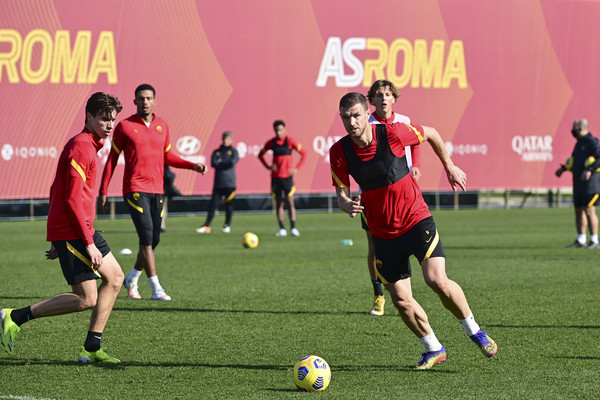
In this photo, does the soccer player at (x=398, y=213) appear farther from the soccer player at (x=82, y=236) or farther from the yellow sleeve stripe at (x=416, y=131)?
the soccer player at (x=82, y=236)

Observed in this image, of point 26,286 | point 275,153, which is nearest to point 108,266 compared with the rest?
point 26,286

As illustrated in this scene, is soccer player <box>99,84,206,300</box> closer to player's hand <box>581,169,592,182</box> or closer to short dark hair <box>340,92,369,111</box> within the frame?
short dark hair <box>340,92,369,111</box>

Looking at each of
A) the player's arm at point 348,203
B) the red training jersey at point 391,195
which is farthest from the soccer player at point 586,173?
the player's arm at point 348,203

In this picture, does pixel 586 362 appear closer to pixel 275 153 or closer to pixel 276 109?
pixel 275 153

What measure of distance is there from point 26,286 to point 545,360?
7.50 metres

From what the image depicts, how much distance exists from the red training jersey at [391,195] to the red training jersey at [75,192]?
5.93ft

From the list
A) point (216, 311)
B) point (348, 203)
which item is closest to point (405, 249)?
point (348, 203)

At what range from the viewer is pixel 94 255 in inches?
275

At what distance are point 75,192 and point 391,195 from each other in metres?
2.31

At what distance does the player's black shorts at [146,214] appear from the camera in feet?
35.5

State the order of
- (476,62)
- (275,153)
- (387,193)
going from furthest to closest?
(476,62)
(275,153)
(387,193)

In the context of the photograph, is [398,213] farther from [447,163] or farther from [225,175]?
[225,175]

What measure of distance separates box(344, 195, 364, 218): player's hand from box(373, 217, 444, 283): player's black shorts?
0.49m

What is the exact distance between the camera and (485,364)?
734cm
